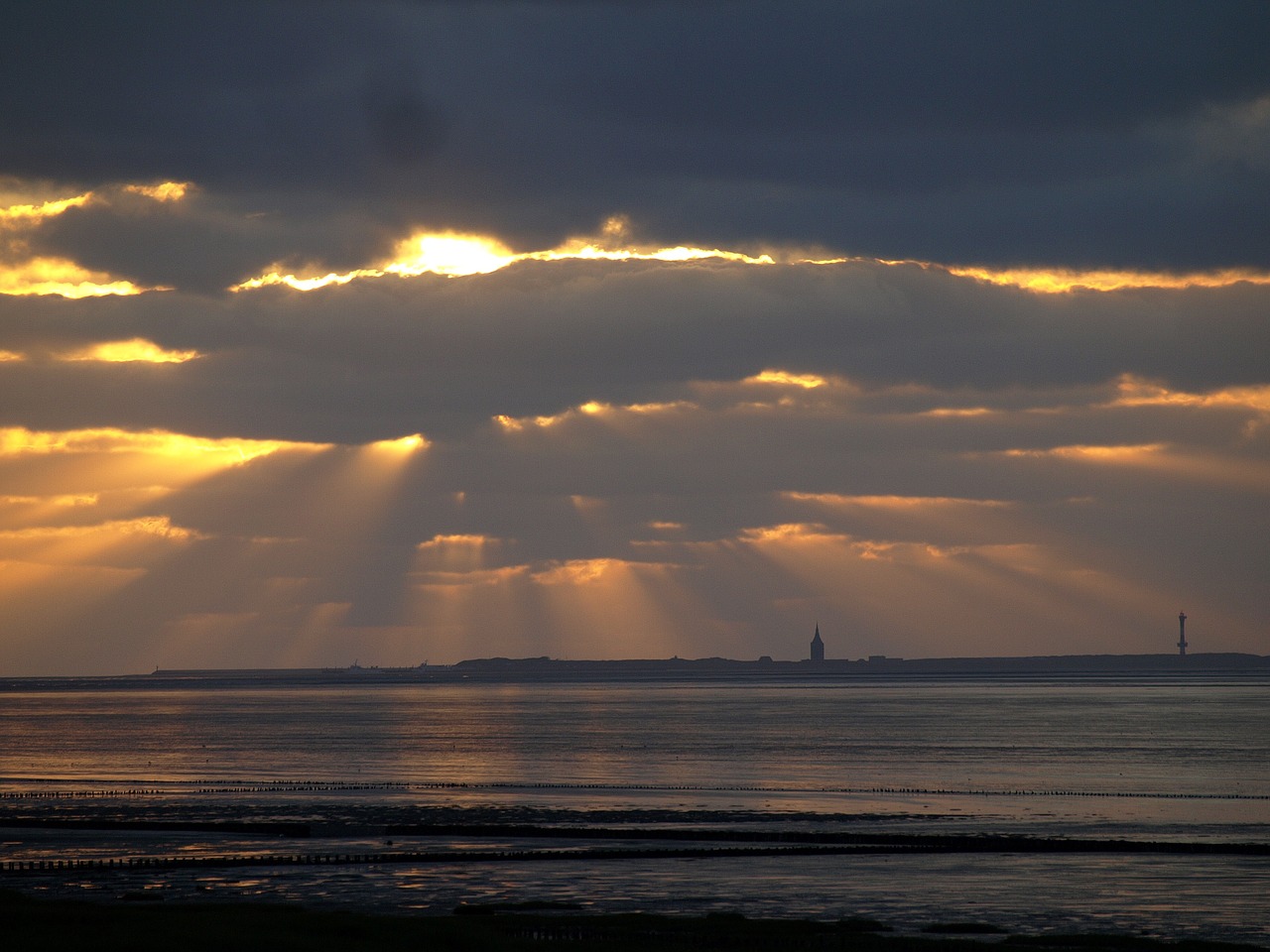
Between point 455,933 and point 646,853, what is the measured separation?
76.2ft

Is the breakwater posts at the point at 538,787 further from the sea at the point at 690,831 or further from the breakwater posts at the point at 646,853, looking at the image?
the breakwater posts at the point at 646,853

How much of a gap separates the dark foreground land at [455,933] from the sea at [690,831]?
227cm

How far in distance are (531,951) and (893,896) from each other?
1719 centimetres

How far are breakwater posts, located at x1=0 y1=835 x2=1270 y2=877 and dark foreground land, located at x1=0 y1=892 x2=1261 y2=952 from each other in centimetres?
1328

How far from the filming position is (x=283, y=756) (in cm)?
14125

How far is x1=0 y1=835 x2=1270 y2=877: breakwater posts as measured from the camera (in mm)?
66625

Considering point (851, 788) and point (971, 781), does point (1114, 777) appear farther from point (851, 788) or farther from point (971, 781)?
point (851, 788)

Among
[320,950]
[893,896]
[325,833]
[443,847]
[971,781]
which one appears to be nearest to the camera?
[320,950]

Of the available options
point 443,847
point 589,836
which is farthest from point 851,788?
point 443,847

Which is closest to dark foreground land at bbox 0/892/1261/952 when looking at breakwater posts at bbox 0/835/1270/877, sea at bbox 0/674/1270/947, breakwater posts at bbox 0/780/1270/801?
sea at bbox 0/674/1270/947

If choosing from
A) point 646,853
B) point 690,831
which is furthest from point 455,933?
point 690,831

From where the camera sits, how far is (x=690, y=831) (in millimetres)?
77750

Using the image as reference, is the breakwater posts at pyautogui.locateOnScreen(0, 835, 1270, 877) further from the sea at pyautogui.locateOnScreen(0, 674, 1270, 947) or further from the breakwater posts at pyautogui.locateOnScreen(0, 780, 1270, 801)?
the breakwater posts at pyautogui.locateOnScreen(0, 780, 1270, 801)

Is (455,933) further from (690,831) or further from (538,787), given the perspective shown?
(538,787)
